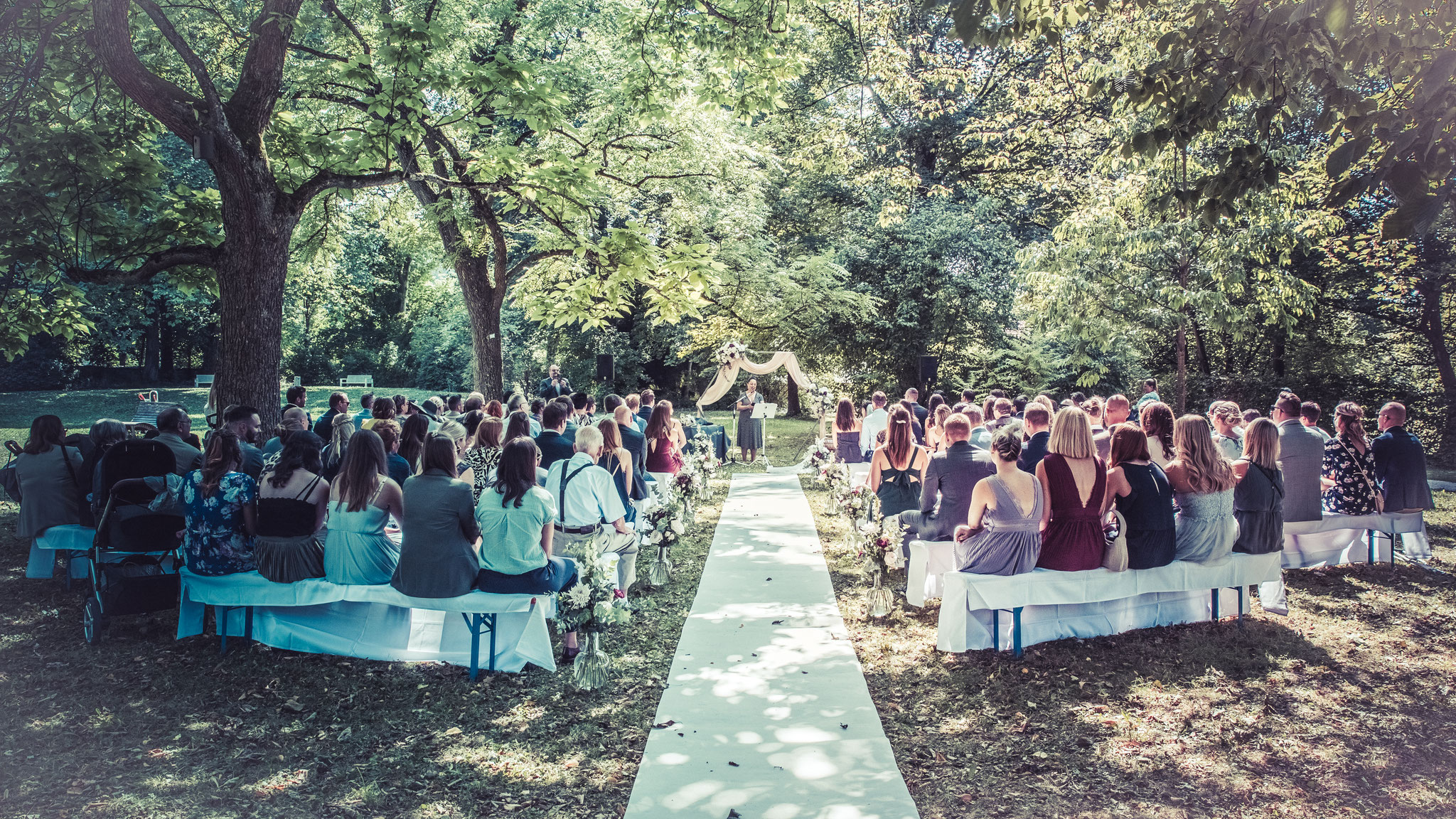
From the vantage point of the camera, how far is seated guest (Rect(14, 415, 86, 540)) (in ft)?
23.3

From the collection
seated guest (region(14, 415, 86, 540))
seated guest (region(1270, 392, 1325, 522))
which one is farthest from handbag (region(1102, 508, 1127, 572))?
→ seated guest (region(14, 415, 86, 540))

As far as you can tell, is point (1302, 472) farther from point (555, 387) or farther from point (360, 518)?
point (555, 387)

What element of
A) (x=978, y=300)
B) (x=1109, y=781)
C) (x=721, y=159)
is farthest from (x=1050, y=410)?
(x=978, y=300)

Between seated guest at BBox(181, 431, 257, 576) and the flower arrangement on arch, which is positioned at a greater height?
the flower arrangement on arch

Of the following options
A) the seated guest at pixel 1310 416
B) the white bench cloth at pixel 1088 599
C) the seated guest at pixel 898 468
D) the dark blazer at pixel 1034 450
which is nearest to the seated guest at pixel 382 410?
the seated guest at pixel 898 468

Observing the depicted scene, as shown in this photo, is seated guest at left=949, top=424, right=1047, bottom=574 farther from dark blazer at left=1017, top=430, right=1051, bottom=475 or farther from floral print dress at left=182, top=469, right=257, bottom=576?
floral print dress at left=182, top=469, right=257, bottom=576

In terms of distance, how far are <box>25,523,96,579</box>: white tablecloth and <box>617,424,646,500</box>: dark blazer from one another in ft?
15.3

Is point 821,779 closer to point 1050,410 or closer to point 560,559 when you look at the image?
point 560,559

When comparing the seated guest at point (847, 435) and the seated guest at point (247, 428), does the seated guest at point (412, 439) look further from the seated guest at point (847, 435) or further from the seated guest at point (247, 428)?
the seated guest at point (847, 435)

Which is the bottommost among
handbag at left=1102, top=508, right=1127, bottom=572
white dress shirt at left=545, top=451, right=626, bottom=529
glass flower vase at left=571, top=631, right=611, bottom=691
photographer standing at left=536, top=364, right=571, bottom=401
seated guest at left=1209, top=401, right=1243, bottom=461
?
glass flower vase at left=571, top=631, right=611, bottom=691

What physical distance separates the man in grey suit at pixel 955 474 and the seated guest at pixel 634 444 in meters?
3.16

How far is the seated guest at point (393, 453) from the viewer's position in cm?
686

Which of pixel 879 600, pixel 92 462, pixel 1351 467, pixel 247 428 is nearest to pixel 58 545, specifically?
pixel 92 462

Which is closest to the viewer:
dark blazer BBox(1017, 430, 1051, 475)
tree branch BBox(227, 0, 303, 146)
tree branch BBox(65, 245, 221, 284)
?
dark blazer BBox(1017, 430, 1051, 475)
